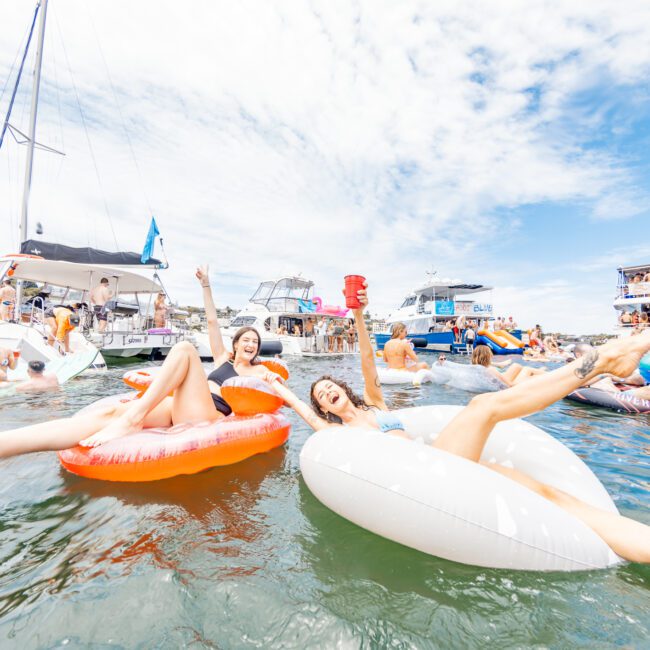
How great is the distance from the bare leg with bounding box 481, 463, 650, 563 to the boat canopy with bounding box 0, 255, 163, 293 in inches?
512

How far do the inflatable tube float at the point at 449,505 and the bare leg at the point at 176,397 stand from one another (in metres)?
1.31

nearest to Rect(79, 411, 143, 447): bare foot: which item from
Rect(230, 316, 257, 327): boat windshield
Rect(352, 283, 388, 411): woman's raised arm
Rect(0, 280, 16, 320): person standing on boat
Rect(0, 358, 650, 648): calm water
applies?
Rect(0, 358, 650, 648): calm water

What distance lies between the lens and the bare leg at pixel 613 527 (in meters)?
1.68

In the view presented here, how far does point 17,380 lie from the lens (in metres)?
6.85

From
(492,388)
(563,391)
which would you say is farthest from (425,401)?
(563,391)

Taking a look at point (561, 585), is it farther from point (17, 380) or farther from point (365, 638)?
point (17, 380)

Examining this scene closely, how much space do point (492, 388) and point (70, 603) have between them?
24.2 ft

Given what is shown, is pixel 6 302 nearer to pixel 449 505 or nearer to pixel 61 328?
pixel 61 328

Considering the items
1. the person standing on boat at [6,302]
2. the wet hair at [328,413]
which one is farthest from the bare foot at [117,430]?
the person standing on boat at [6,302]

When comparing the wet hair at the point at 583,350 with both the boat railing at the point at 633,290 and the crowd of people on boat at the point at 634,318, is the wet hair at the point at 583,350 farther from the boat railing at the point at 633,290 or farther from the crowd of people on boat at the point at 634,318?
the boat railing at the point at 633,290

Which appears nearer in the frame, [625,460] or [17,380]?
[625,460]

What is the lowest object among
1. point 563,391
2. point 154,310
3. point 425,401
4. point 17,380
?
point 425,401

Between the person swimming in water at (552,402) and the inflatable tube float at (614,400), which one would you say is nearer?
the person swimming in water at (552,402)

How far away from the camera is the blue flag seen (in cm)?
1297
